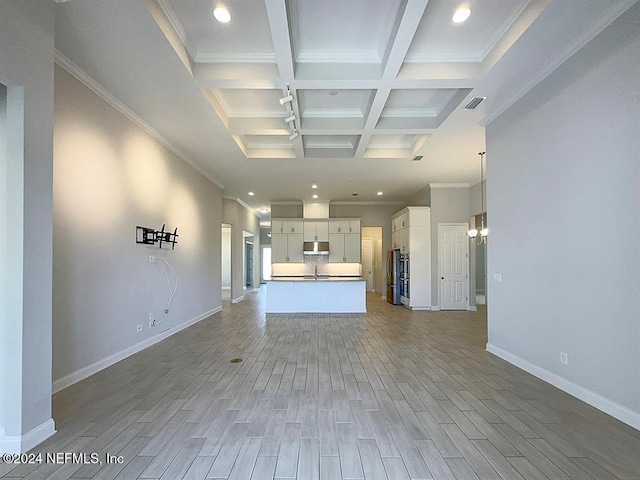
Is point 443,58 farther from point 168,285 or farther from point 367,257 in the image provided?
point 367,257

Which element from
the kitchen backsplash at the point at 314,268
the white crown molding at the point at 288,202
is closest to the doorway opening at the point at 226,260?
the white crown molding at the point at 288,202

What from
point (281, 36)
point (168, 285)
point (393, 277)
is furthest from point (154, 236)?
point (393, 277)

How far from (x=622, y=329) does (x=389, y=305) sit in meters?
6.93

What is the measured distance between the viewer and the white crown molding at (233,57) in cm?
351

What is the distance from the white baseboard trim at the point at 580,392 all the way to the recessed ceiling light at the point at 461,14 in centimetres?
356

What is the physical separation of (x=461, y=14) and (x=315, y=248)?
754 centimetres

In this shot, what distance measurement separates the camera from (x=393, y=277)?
9.82 m

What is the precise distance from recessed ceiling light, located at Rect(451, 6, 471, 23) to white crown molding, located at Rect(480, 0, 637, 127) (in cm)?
104

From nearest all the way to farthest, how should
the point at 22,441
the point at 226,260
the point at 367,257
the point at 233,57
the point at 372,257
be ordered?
1. the point at 22,441
2. the point at 233,57
3. the point at 226,260
4. the point at 372,257
5. the point at 367,257

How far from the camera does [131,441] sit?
2.34 metres

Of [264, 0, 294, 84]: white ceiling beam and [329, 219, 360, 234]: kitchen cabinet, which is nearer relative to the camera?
[264, 0, 294, 84]: white ceiling beam

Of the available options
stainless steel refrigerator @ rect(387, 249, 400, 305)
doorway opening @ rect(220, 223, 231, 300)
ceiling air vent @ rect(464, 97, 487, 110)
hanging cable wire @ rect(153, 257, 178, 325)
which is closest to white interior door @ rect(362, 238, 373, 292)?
stainless steel refrigerator @ rect(387, 249, 400, 305)

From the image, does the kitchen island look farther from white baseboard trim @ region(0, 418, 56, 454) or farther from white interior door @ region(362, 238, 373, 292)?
white baseboard trim @ region(0, 418, 56, 454)

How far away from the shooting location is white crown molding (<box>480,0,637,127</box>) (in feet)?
8.59
